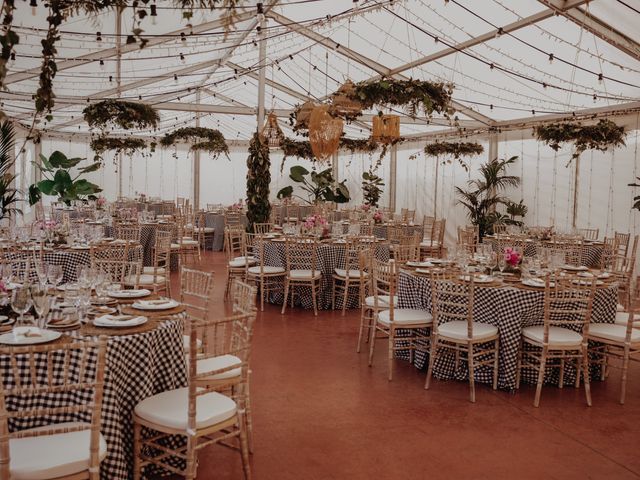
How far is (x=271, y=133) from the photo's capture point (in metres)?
11.6

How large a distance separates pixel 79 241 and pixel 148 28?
400 cm

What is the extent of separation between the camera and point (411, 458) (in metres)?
3.86

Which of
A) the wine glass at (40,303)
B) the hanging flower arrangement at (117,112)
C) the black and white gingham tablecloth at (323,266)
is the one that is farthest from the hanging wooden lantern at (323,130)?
the wine glass at (40,303)

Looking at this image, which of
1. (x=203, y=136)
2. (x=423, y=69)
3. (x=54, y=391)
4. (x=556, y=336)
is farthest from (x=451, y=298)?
(x=203, y=136)

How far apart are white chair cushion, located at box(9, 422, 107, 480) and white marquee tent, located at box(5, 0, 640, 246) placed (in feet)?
13.5

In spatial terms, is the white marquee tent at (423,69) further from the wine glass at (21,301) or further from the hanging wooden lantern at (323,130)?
the wine glass at (21,301)

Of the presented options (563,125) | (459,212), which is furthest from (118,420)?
(459,212)

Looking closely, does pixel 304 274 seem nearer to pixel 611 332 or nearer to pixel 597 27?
pixel 611 332

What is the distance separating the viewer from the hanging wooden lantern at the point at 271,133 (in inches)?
453

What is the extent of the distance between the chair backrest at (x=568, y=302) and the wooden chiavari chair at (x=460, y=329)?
51 cm

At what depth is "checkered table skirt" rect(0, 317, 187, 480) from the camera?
306 cm

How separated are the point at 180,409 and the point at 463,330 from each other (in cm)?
271

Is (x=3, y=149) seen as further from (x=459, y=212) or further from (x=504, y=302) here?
(x=459, y=212)

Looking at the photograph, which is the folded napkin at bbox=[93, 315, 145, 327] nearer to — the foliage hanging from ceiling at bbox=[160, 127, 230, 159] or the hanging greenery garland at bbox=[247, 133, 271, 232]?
the hanging greenery garland at bbox=[247, 133, 271, 232]
